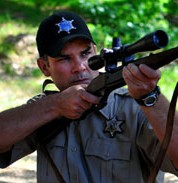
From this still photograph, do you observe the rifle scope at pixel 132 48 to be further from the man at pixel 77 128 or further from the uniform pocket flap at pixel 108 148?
the uniform pocket flap at pixel 108 148

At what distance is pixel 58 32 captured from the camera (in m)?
3.25

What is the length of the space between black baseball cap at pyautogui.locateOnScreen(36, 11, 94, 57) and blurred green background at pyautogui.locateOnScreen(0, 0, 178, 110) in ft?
14.3

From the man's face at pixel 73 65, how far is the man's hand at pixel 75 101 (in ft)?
0.42

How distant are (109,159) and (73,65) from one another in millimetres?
527

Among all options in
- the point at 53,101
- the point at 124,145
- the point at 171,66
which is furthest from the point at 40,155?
the point at 171,66

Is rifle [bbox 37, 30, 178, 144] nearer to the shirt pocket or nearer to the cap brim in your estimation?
the shirt pocket

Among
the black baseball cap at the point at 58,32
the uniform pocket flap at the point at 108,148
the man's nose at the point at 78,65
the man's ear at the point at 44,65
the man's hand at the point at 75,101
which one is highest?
the black baseball cap at the point at 58,32

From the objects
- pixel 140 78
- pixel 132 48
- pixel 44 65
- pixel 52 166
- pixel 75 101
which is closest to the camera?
pixel 140 78

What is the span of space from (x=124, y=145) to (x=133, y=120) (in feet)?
0.43

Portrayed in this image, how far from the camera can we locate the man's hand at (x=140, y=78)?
89.9 inches

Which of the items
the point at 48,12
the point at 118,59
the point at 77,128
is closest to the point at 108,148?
the point at 77,128

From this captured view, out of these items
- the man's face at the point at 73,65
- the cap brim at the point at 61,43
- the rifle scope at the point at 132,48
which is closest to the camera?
the rifle scope at the point at 132,48

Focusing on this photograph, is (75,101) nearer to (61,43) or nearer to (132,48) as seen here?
(61,43)

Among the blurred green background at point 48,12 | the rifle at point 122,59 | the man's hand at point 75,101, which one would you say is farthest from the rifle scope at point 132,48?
the blurred green background at point 48,12
